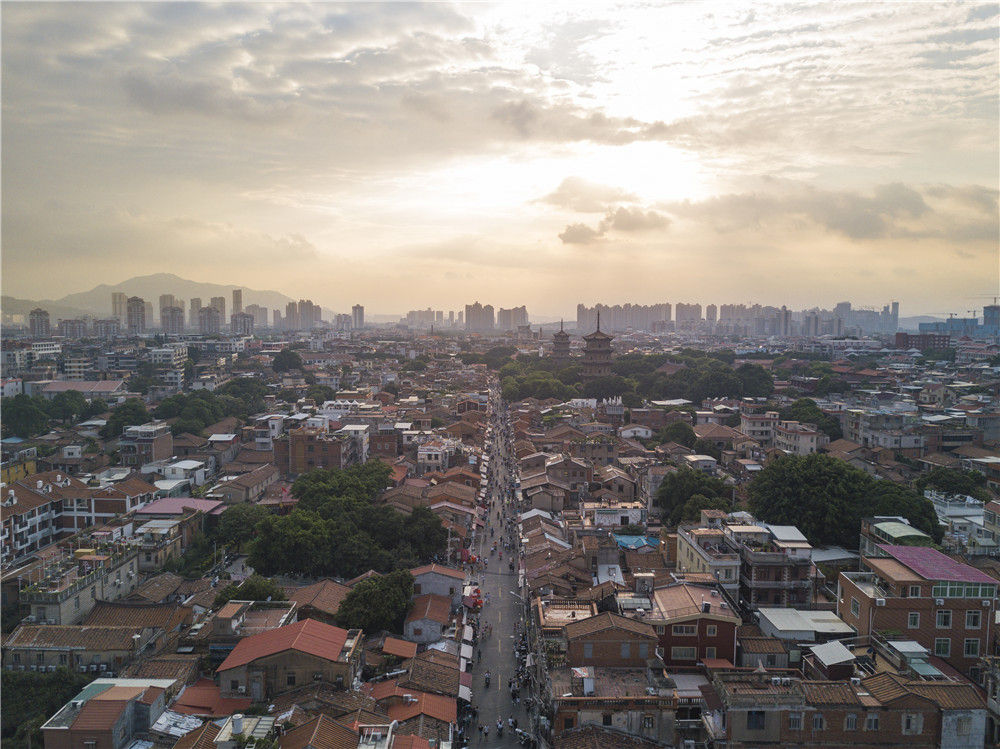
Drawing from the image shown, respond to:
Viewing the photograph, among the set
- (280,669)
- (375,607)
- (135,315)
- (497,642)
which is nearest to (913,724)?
(497,642)

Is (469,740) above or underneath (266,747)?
underneath

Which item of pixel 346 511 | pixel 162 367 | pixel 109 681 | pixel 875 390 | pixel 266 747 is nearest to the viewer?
pixel 266 747

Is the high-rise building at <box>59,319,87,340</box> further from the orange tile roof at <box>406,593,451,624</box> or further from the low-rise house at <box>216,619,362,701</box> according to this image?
the low-rise house at <box>216,619,362,701</box>

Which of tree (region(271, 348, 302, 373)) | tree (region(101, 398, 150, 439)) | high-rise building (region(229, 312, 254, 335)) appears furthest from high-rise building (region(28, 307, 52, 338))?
tree (region(101, 398, 150, 439))

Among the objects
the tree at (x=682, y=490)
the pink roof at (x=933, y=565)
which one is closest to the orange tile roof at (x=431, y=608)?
the tree at (x=682, y=490)

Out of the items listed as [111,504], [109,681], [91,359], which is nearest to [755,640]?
[109,681]

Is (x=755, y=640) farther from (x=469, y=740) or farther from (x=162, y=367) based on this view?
(x=162, y=367)

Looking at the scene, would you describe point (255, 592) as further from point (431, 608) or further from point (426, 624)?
point (431, 608)
